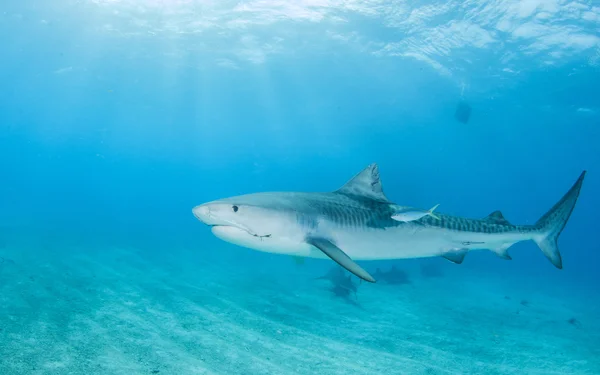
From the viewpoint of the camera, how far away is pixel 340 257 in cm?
339

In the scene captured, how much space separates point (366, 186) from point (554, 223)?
2.89 metres

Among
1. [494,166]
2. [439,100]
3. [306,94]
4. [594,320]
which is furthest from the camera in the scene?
[494,166]

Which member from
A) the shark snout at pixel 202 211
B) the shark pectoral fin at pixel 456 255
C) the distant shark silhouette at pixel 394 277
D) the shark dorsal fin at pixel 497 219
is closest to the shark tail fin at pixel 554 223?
the shark dorsal fin at pixel 497 219

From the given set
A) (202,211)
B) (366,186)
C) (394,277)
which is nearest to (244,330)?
(366,186)

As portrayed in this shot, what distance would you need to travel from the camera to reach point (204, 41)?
2767cm

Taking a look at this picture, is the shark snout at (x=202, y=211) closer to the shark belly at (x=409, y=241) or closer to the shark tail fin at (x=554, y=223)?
the shark belly at (x=409, y=241)

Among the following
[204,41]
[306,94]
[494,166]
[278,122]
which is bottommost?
[204,41]

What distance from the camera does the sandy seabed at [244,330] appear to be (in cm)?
528

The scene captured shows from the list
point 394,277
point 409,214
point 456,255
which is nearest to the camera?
point 409,214

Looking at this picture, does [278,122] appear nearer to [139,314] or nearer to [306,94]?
[306,94]

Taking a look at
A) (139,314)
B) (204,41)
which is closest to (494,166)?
(204,41)

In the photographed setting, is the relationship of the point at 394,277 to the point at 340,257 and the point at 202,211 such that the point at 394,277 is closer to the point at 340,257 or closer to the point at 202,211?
the point at 340,257

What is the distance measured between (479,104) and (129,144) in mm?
92187

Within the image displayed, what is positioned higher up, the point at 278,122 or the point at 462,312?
the point at 278,122
